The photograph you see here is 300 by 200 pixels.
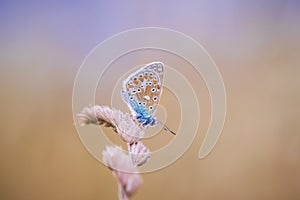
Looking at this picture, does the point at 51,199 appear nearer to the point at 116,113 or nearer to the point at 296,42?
the point at 116,113
